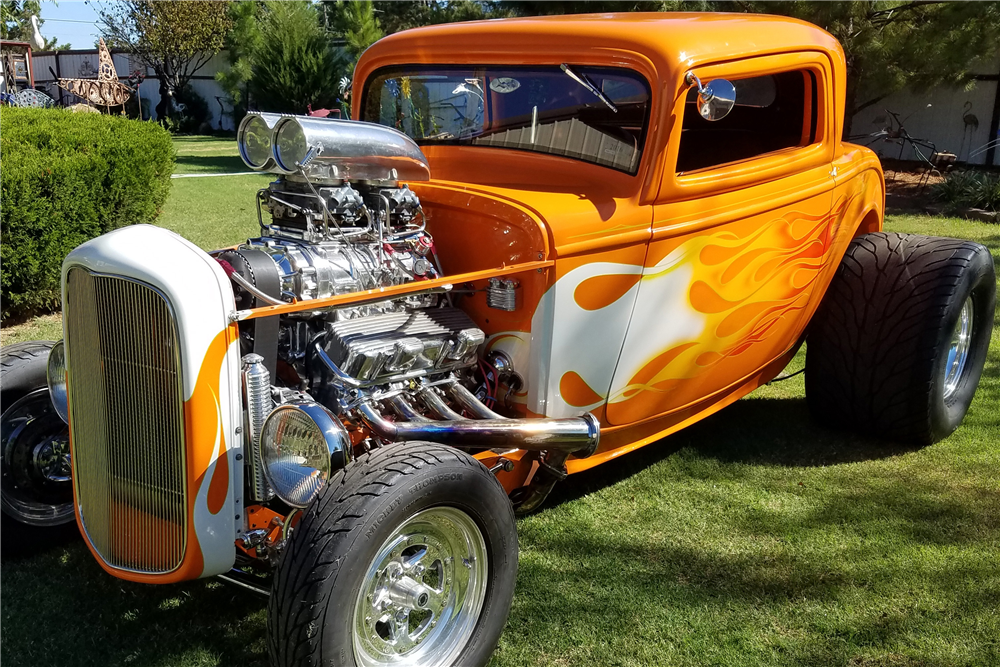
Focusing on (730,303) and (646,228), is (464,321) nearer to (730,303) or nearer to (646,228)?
(646,228)

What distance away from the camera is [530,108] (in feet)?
11.8

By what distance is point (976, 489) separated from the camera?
390 centimetres

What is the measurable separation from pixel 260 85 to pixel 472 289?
61.5 ft

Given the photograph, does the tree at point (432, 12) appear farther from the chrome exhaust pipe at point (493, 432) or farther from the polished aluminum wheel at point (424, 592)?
the polished aluminum wheel at point (424, 592)

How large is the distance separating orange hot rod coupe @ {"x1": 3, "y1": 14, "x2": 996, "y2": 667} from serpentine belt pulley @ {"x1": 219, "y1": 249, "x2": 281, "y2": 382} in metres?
0.01

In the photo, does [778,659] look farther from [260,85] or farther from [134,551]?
[260,85]

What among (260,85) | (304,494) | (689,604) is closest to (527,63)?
(304,494)

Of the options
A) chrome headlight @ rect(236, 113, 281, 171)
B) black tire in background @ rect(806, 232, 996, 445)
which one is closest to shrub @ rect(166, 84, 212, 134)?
chrome headlight @ rect(236, 113, 281, 171)

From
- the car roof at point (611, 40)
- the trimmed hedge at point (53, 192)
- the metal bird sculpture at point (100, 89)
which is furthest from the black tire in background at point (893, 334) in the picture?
the metal bird sculpture at point (100, 89)

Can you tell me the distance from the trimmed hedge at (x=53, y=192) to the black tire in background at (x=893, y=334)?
206 inches

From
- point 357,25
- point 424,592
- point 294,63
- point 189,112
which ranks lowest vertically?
point 424,592

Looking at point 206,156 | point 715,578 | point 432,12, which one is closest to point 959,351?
point 715,578

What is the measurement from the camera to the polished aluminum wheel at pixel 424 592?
2.50 metres

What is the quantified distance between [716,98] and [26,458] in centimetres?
288
